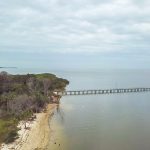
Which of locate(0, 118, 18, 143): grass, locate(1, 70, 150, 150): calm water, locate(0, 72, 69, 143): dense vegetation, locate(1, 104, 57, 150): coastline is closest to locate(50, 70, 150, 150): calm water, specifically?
locate(1, 70, 150, 150): calm water

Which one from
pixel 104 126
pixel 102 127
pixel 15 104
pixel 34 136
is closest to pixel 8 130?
pixel 34 136

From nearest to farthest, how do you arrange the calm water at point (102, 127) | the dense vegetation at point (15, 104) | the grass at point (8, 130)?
the grass at point (8, 130)
the calm water at point (102, 127)
the dense vegetation at point (15, 104)

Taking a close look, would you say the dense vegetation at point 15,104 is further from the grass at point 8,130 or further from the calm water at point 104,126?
the calm water at point 104,126

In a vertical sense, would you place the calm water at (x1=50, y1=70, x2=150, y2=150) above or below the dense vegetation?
below

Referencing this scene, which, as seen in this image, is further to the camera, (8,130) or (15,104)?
(15,104)

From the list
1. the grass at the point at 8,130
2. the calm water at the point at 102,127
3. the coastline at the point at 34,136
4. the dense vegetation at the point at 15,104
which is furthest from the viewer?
the dense vegetation at the point at 15,104

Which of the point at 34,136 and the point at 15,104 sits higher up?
the point at 15,104

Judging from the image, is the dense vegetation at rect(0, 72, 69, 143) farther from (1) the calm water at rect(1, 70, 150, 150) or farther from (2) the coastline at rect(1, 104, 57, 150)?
(1) the calm water at rect(1, 70, 150, 150)

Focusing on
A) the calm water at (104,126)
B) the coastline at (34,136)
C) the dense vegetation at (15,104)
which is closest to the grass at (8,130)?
the dense vegetation at (15,104)

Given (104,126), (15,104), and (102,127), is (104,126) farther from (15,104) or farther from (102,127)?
(15,104)
